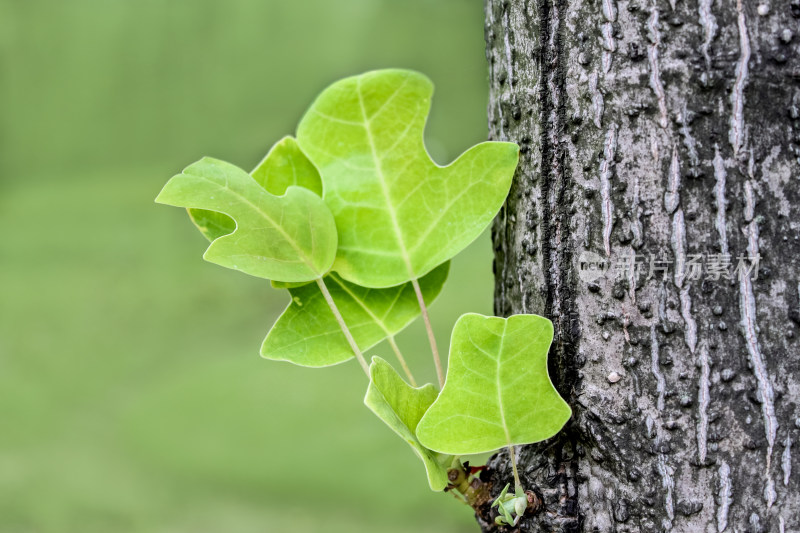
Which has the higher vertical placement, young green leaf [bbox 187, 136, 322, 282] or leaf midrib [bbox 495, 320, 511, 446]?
young green leaf [bbox 187, 136, 322, 282]

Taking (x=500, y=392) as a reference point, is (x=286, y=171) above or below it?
above

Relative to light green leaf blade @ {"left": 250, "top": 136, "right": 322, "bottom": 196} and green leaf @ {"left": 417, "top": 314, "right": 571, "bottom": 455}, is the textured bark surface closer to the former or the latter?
green leaf @ {"left": 417, "top": 314, "right": 571, "bottom": 455}

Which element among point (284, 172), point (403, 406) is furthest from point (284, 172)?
point (403, 406)

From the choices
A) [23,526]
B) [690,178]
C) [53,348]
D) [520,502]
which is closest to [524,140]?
[690,178]

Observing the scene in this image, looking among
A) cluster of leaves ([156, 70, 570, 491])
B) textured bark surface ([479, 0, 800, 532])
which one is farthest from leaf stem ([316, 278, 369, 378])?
textured bark surface ([479, 0, 800, 532])

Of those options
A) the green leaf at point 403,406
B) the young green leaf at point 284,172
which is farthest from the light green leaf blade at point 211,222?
the green leaf at point 403,406

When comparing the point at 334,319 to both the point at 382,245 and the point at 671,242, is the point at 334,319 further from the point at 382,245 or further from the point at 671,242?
the point at 671,242
